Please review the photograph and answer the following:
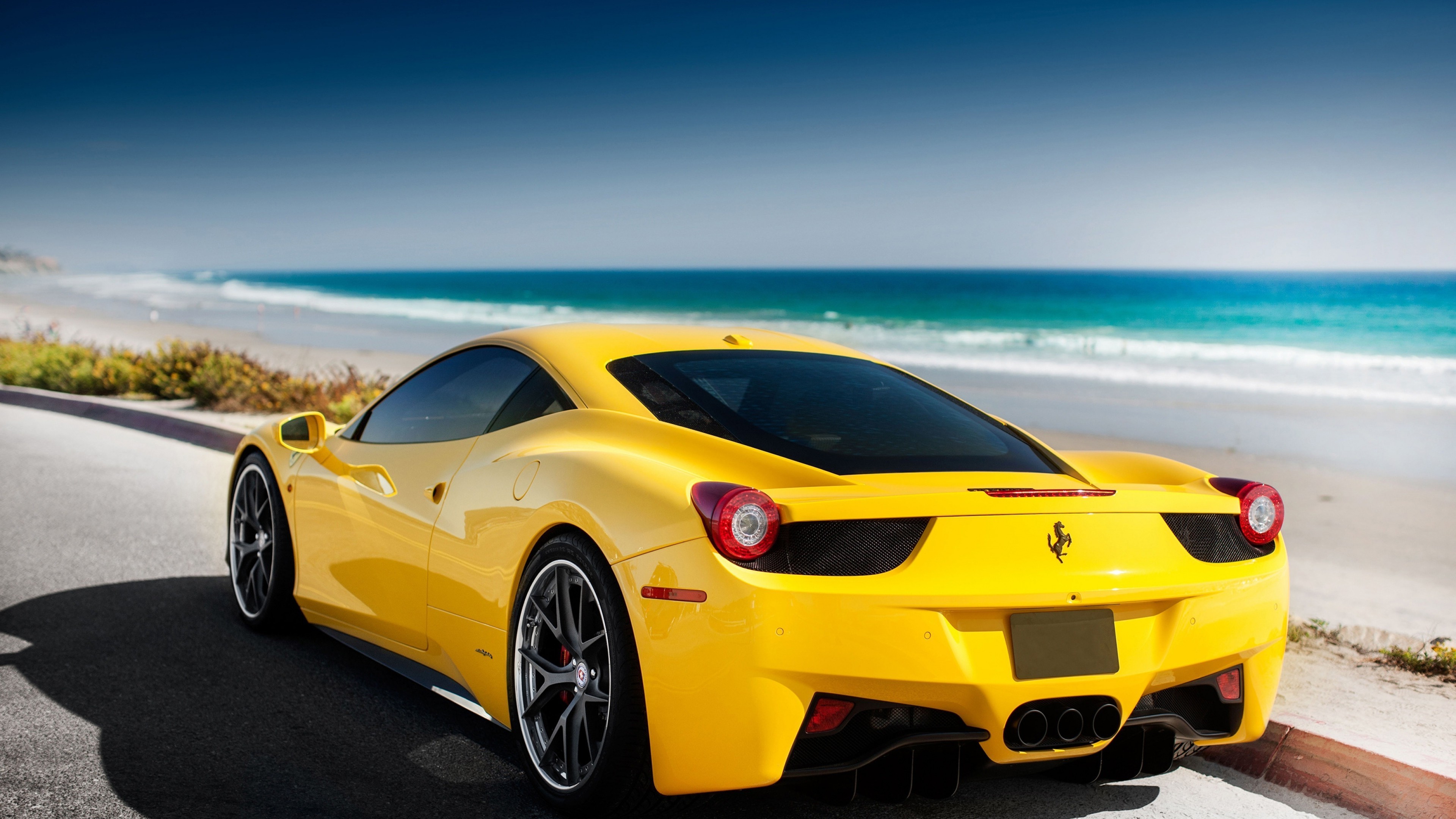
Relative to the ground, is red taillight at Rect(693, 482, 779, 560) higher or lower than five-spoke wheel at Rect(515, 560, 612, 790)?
higher

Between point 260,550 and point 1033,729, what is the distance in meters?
3.67

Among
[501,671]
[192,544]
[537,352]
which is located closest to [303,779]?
[501,671]

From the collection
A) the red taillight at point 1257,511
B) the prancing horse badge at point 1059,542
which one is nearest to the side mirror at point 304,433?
the prancing horse badge at point 1059,542

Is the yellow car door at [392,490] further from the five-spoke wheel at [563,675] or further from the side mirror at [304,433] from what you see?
the five-spoke wheel at [563,675]

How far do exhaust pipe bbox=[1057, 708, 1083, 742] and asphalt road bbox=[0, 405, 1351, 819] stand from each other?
0.70 meters

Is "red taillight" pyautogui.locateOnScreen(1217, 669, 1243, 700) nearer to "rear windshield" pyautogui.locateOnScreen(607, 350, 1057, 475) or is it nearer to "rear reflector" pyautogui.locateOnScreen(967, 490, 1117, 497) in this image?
"rear reflector" pyautogui.locateOnScreen(967, 490, 1117, 497)

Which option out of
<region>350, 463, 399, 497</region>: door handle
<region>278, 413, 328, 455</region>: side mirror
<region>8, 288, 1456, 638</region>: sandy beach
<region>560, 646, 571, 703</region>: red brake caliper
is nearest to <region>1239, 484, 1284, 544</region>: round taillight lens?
<region>560, 646, 571, 703</region>: red brake caliper

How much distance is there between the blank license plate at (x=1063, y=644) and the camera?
8.61ft

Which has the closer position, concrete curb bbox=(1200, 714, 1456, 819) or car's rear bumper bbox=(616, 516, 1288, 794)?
car's rear bumper bbox=(616, 516, 1288, 794)

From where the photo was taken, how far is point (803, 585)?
100 inches

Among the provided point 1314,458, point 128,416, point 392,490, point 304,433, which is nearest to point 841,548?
point 392,490

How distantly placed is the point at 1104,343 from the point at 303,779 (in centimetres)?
3550

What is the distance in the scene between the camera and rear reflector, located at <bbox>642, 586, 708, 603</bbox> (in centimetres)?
259

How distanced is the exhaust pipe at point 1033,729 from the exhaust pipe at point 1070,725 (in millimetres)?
35
